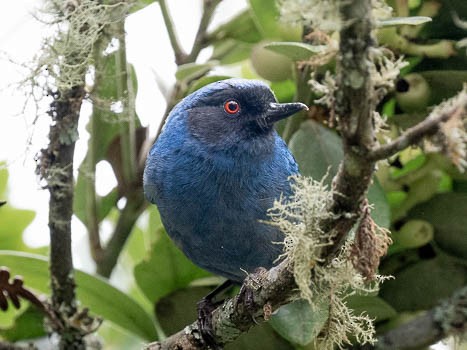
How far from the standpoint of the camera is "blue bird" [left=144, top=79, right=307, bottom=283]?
2.47m

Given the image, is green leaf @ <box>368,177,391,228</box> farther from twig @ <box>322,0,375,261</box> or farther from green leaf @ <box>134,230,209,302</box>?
twig @ <box>322,0,375,261</box>

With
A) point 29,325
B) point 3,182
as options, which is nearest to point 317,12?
point 29,325

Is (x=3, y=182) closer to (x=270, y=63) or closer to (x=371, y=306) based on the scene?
(x=270, y=63)

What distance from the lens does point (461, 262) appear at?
2549 millimetres

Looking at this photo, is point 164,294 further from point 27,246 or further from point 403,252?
point 403,252

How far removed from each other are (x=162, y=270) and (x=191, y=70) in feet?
2.10

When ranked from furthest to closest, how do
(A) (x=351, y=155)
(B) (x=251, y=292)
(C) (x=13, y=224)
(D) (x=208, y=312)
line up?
(C) (x=13, y=224)
(D) (x=208, y=312)
(B) (x=251, y=292)
(A) (x=351, y=155)

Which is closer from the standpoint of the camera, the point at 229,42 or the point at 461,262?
the point at 461,262

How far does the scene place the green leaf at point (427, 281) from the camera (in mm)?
2531

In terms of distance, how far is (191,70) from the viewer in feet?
8.29

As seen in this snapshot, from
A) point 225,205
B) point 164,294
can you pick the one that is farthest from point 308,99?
point 164,294

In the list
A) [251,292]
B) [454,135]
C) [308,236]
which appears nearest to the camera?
[454,135]

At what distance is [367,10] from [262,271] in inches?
37.2

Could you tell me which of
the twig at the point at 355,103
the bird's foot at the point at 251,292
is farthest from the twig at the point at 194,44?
the twig at the point at 355,103
